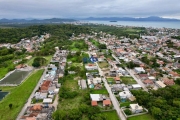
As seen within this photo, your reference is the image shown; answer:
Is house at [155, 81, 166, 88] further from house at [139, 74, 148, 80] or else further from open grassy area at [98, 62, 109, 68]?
open grassy area at [98, 62, 109, 68]

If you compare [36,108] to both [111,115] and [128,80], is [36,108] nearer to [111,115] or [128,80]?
[111,115]

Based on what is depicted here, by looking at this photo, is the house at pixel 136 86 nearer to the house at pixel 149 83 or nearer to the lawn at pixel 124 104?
the house at pixel 149 83

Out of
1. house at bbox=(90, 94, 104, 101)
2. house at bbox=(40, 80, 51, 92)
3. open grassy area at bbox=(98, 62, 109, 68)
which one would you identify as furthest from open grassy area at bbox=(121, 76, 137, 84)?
house at bbox=(40, 80, 51, 92)

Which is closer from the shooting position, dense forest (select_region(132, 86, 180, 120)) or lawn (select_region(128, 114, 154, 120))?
dense forest (select_region(132, 86, 180, 120))

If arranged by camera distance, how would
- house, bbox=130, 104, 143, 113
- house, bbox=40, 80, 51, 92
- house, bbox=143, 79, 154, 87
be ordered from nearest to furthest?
house, bbox=130, 104, 143, 113
house, bbox=40, 80, 51, 92
house, bbox=143, 79, 154, 87

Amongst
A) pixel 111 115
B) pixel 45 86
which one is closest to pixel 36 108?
pixel 45 86

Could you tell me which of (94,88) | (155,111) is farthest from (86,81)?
(155,111)
